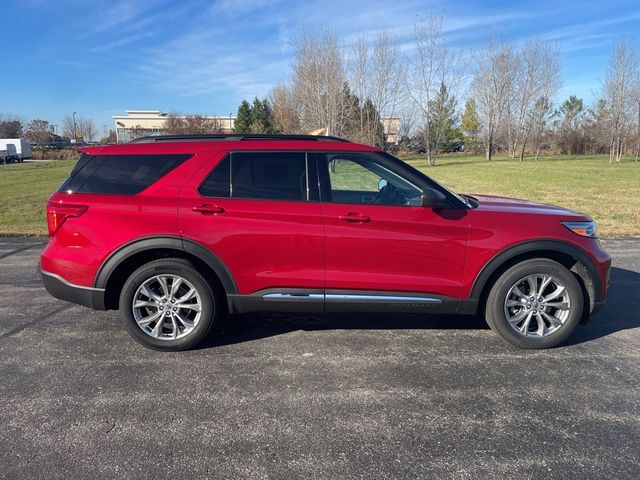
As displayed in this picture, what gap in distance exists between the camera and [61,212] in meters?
3.79

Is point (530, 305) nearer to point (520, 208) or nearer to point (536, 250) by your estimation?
point (536, 250)

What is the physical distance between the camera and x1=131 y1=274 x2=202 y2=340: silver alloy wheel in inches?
152

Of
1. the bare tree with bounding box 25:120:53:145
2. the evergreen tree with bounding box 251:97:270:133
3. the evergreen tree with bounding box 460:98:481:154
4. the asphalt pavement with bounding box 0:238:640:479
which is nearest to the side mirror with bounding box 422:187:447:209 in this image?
the asphalt pavement with bounding box 0:238:640:479

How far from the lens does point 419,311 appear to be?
3.87m

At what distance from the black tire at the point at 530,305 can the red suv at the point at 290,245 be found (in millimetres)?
11

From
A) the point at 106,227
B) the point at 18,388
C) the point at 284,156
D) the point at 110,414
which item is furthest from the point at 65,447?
the point at 284,156

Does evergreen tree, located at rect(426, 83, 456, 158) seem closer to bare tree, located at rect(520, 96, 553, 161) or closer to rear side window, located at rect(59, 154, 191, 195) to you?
bare tree, located at rect(520, 96, 553, 161)

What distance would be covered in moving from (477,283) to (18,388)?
3720 millimetres

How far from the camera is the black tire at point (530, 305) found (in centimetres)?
384

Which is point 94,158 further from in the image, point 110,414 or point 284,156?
point 110,414

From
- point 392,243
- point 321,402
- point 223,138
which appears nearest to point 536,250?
point 392,243

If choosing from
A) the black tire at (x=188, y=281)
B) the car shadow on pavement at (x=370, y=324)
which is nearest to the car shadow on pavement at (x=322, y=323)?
the car shadow on pavement at (x=370, y=324)

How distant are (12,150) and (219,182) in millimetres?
63344

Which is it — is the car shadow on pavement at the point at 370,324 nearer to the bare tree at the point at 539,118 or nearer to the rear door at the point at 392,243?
the rear door at the point at 392,243
